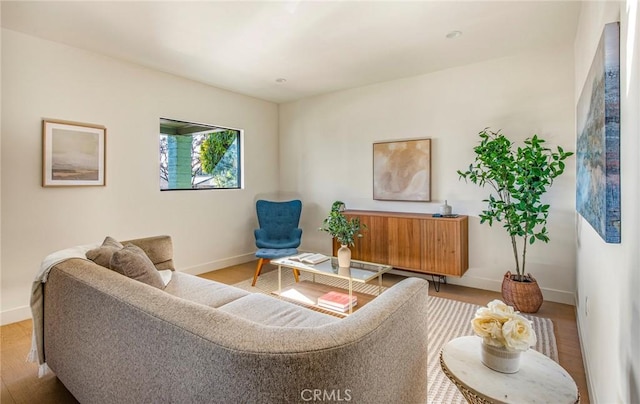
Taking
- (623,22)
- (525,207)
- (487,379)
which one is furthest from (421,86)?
(487,379)

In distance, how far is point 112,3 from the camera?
2.30 meters

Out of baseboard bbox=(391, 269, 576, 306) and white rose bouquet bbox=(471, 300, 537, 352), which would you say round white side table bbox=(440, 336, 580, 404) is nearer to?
white rose bouquet bbox=(471, 300, 537, 352)

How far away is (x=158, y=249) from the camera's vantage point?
2.55 metres

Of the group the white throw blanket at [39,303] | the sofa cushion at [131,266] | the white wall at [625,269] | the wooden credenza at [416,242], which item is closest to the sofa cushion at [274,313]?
A: the sofa cushion at [131,266]

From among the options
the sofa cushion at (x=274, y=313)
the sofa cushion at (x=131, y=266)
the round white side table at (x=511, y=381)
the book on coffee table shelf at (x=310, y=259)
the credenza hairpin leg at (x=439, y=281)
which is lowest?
the credenza hairpin leg at (x=439, y=281)

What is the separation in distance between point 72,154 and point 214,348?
Answer: 3181 millimetres

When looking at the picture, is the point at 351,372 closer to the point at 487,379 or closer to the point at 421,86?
the point at 487,379

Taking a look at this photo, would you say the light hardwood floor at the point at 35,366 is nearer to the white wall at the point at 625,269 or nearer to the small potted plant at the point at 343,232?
the white wall at the point at 625,269

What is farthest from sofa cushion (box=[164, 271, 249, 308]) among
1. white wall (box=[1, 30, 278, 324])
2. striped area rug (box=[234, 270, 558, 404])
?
white wall (box=[1, 30, 278, 324])

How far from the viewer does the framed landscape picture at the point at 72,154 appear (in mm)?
2908

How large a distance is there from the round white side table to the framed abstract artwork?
2726 millimetres

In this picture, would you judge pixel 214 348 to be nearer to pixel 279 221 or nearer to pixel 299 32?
pixel 299 32

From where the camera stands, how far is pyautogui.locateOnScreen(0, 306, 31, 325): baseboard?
2711mm

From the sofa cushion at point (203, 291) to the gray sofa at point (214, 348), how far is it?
1.13ft
